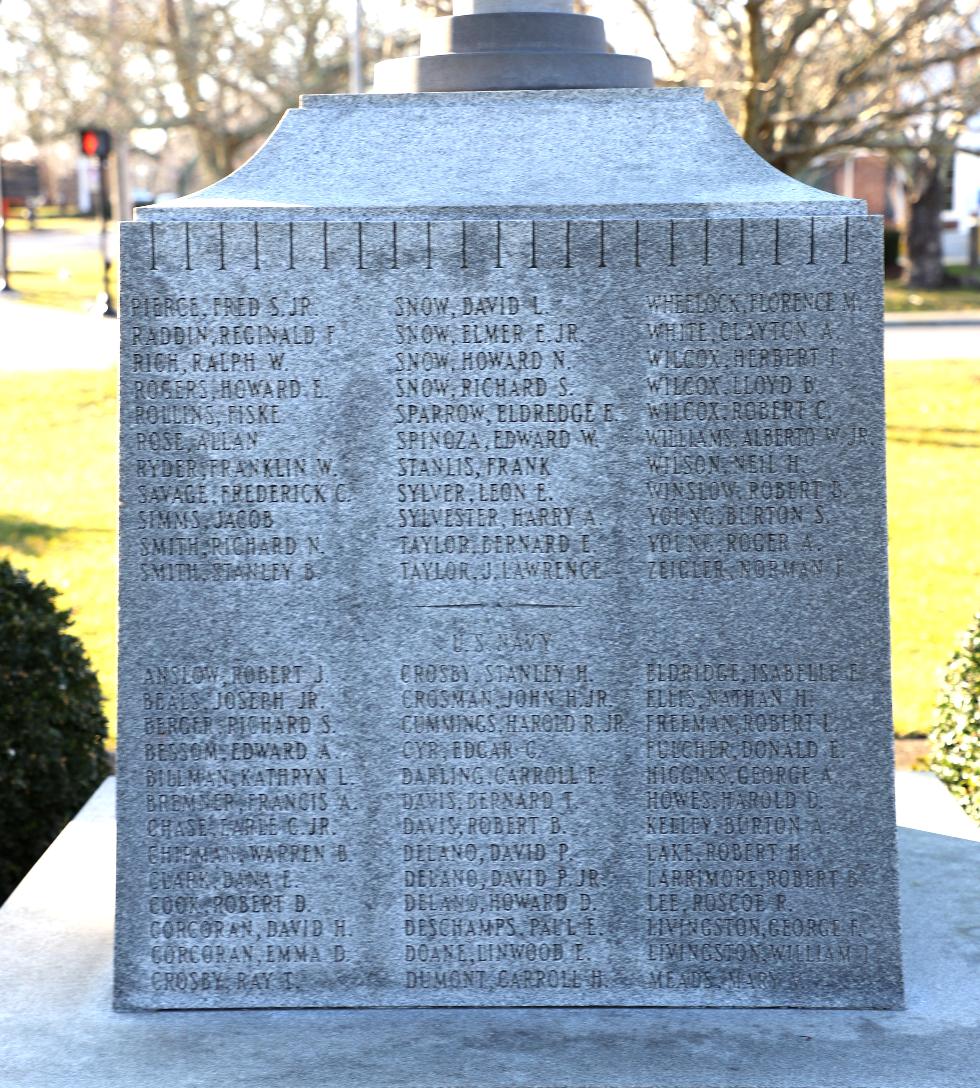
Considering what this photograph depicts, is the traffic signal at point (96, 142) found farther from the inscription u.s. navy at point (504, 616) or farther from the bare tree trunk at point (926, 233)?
the inscription u.s. navy at point (504, 616)

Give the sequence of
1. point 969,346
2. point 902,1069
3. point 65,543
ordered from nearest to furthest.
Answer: point 902,1069
point 65,543
point 969,346

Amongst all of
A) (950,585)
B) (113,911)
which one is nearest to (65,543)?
(950,585)

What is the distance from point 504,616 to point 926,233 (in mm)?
32877

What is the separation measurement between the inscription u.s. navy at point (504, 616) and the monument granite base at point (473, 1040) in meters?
0.09

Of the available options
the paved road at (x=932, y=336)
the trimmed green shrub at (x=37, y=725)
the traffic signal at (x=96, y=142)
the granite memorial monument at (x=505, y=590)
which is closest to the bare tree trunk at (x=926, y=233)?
the paved road at (x=932, y=336)

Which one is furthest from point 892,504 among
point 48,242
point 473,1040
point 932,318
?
point 48,242

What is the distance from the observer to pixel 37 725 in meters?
5.16

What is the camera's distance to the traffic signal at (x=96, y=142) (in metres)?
26.4

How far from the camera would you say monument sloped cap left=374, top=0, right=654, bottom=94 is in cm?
430

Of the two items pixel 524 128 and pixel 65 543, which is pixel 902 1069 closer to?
pixel 524 128

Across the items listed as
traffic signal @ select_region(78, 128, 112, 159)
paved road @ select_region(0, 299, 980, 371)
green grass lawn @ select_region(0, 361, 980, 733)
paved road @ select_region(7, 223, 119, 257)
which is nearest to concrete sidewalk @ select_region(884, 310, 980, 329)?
paved road @ select_region(0, 299, 980, 371)

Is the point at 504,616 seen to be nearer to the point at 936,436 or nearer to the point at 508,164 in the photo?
the point at 508,164

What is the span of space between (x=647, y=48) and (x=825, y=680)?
40.5 ft

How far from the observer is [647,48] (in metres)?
15.2
